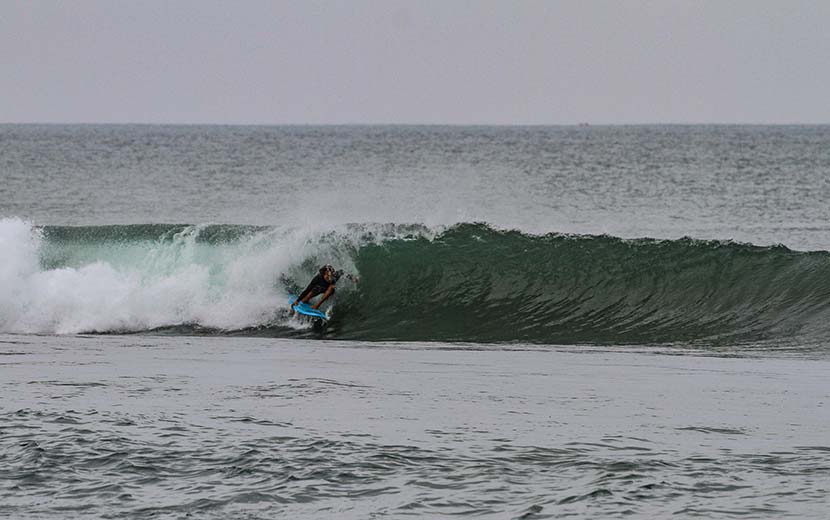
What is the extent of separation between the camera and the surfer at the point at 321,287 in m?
21.1

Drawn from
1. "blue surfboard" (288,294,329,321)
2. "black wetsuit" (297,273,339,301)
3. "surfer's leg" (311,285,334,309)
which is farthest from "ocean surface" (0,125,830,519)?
"black wetsuit" (297,273,339,301)

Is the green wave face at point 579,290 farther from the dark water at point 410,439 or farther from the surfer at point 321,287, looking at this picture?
the dark water at point 410,439

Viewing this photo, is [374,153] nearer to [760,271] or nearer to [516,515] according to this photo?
[760,271]

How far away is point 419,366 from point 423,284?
312 inches

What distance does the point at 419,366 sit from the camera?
1591 cm

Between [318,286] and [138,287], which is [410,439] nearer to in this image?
[318,286]

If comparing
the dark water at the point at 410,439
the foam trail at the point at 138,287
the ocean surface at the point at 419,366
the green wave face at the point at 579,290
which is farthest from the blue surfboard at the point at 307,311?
the dark water at the point at 410,439

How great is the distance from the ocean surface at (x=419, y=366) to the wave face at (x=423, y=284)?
0.06 metres

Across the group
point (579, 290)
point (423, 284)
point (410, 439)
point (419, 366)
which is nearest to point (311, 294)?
point (423, 284)

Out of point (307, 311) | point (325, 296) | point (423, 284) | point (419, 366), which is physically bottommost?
point (419, 366)

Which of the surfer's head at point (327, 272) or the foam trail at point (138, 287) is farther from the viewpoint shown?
the foam trail at point (138, 287)

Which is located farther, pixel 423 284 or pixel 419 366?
pixel 423 284

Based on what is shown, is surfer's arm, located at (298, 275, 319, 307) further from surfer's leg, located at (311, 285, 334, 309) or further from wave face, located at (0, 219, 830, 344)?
wave face, located at (0, 219, 830, 344)

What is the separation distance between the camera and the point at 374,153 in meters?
103
